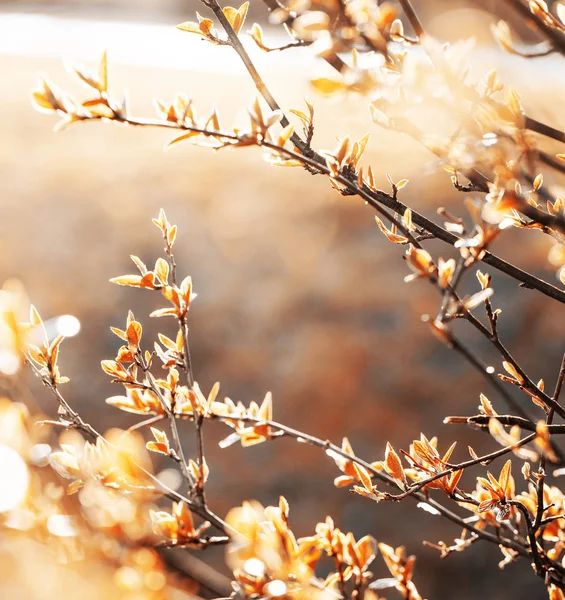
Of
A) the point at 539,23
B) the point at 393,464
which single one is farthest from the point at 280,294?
the point at 539,23

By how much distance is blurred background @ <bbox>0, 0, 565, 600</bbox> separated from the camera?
255 centimetres

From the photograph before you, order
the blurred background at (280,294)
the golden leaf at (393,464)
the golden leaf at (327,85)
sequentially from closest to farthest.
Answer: the golden leaf at (327,85) < the golden leaf at (393,464) < the blurred background at (280,294)

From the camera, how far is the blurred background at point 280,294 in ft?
8.36

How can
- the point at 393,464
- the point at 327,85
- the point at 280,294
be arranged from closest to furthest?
the point at 327,85
the point at 393,464
the point at 280,294

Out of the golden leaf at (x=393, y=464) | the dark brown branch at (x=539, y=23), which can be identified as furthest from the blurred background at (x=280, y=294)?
the dark brown branch at (x=539, y=23)

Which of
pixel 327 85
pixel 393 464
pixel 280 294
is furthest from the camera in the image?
pixel 280 294

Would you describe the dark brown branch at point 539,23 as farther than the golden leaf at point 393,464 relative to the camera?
No

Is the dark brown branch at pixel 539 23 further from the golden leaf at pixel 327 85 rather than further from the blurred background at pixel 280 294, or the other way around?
the blurred background at pixel 280 294

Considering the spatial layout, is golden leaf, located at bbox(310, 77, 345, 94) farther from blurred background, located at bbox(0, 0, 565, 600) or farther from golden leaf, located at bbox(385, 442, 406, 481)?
blurred background, located at bbox(0, 0, 565, 600)

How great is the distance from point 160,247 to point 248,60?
8.26ft

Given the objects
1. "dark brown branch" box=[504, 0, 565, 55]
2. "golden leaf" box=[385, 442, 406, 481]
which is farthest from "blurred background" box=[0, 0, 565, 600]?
"dark brown branch" box=[504, 0, 565, 55]

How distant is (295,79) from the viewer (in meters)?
4.10

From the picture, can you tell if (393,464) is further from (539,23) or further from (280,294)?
(280,294)

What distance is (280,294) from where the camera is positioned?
2.99 meters
